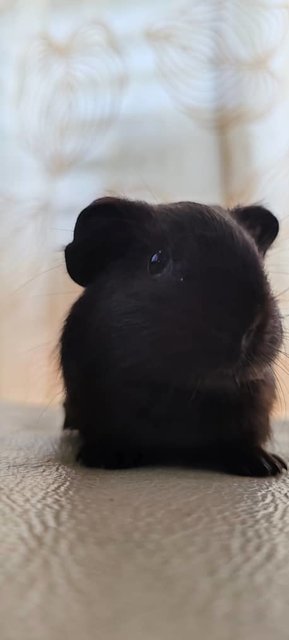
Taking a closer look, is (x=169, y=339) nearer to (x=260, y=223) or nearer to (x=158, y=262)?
(x=158, y=262)

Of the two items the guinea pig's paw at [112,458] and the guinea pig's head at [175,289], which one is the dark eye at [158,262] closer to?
the guinea pig's head at [175,289]

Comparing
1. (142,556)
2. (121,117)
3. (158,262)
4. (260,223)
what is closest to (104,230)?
(158,262)

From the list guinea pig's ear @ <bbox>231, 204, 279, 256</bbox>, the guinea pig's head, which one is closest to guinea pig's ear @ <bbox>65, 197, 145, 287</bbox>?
the guinea pig's head

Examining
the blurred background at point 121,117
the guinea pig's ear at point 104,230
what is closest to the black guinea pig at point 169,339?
the guinea pig's ear at point 104,230

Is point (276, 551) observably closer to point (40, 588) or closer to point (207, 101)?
point (40, 588)

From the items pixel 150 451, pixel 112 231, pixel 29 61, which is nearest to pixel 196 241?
pixel 112 231

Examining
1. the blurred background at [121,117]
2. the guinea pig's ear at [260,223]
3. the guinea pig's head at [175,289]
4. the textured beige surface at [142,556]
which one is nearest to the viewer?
the textured beige surface at [142,556]
